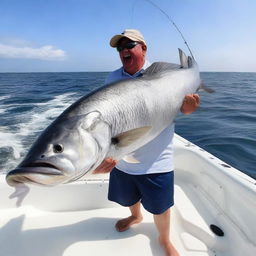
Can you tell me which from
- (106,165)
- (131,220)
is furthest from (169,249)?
(106,165)

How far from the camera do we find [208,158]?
11.9ft

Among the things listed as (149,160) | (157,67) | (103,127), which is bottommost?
(149,160)

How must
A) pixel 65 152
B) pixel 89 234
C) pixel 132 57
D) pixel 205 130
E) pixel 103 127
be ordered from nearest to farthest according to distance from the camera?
pixel 65 152 < pixel 103 127 < pixel 132 57 < pixel 89 234 < pixel 205 130

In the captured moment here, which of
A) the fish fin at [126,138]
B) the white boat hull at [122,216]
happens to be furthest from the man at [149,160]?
the fish fin at [126,138]

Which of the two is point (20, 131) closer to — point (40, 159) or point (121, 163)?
point (121, 163)

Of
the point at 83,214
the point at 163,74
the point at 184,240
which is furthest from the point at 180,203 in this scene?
the point at 163,74

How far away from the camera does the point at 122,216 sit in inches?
130

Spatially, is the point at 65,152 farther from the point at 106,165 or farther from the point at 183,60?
the point at 183,60

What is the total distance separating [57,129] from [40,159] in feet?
0.76

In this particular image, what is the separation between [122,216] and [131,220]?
0.29 meters

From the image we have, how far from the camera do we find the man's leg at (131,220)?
3.01m

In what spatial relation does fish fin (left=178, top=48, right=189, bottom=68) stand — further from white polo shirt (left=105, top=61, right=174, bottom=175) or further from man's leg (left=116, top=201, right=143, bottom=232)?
man's leg (left=116, top=201, right=143, bottom=232)

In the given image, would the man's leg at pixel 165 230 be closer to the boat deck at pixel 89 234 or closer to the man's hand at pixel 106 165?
the boat deck at pixel 89 234

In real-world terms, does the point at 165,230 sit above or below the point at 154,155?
below
